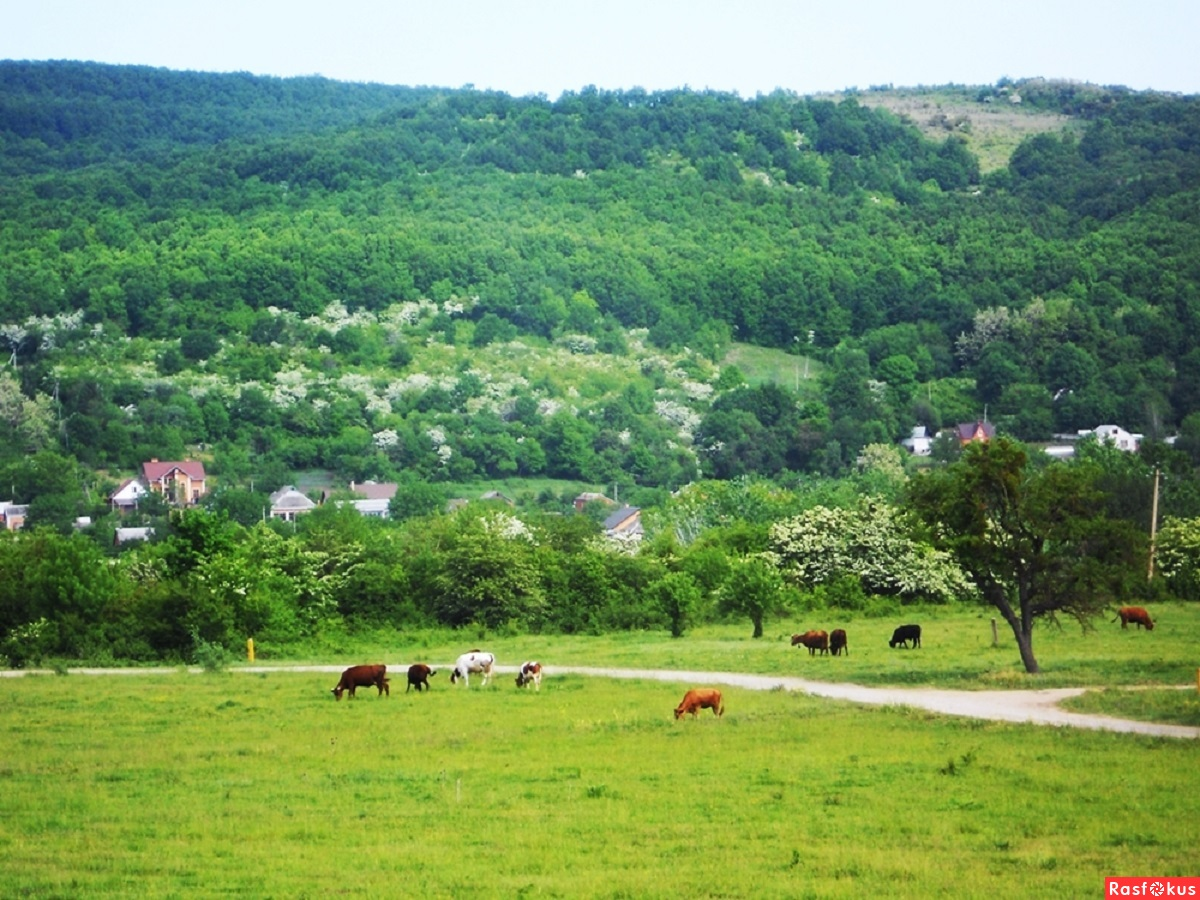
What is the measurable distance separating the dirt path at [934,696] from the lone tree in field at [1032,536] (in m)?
3.32

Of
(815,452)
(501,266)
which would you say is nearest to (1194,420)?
(815,452)

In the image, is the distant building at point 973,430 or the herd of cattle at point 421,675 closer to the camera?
the herd of cattle at point 421,675

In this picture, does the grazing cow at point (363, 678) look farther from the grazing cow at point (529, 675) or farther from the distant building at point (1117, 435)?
the distant building at point (1117, 435)

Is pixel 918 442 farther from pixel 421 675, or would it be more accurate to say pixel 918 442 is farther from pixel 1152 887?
pixel 1152 887

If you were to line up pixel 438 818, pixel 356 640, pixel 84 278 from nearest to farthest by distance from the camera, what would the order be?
pixel 438 818 < pixel 356 640 < pixel 84 278

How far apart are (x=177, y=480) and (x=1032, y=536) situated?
90293 mm

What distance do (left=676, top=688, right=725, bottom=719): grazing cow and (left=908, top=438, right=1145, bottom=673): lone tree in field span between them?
8.05 metres

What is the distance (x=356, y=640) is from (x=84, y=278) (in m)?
132

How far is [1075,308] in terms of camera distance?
167625mm

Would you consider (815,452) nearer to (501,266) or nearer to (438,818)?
(501,266)

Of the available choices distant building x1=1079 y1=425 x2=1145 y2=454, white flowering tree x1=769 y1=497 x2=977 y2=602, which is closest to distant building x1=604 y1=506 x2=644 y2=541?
white flowering tree x1=769 y1=497 x2=977 y2=602

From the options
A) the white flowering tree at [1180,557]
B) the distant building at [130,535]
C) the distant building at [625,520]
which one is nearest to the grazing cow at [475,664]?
the white flowering tree at [1180,557]

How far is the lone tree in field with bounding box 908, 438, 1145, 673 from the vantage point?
36812mm

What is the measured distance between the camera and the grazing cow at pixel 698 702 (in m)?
31.5
